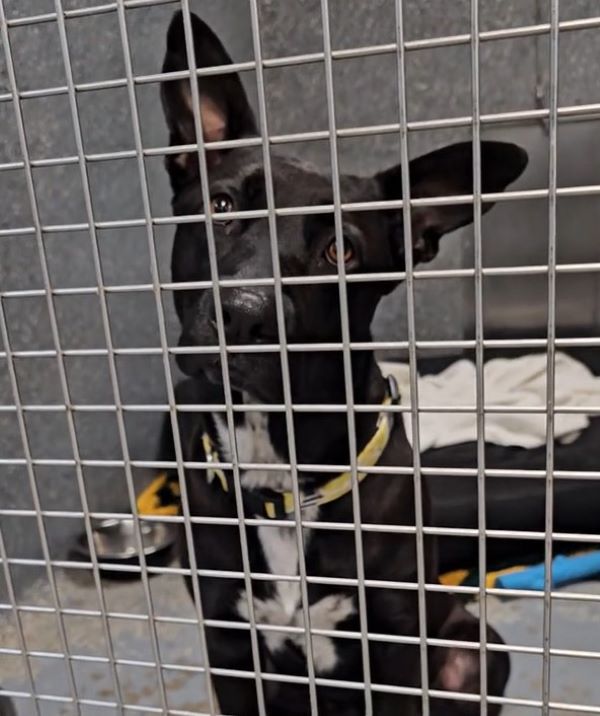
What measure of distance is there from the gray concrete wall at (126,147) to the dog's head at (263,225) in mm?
49

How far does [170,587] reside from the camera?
2.97 ft

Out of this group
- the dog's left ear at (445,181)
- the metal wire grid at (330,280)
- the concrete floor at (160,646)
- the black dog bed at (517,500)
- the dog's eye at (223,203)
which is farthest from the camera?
the black dog bed at (517,500)

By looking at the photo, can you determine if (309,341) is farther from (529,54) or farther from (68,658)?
(529,54)

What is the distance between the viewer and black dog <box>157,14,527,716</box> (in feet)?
2.05

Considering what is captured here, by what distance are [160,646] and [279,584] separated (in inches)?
7.1

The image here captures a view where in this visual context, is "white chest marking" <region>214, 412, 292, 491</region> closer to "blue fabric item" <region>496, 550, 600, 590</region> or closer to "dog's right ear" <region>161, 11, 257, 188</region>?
"dog's right ear" <region>161, 11, 257, 188</region>

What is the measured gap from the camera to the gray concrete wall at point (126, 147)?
828 mm

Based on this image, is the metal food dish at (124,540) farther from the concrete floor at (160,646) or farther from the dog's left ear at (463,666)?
the dog's left ear at (463,666)

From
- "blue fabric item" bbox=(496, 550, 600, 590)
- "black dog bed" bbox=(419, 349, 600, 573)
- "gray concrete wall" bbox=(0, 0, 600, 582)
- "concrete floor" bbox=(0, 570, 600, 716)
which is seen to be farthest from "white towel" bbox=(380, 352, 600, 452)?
"concrete floor" bbox=(0, 570, 600, 716)

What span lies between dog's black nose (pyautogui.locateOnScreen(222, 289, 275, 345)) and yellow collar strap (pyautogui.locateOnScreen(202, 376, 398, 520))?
0.22 metres

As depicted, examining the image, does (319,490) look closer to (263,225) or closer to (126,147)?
(263,225)

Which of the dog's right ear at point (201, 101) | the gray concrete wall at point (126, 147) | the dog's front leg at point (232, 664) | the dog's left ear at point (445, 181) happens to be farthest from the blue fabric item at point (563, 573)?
the dog's right ear at point (201, 101)

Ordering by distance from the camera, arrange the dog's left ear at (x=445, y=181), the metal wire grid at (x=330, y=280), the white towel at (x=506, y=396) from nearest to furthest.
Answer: the metal wire grid at (x=330, y=280) → the dog's left ear at (x=445, y=181) → the white towel at (x=506, y=396)

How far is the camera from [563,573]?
1191mm
